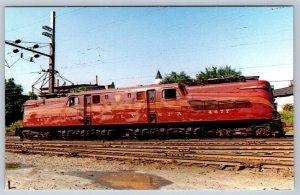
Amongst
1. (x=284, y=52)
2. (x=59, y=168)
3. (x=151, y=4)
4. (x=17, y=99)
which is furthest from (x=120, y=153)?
(x=284, y=52)

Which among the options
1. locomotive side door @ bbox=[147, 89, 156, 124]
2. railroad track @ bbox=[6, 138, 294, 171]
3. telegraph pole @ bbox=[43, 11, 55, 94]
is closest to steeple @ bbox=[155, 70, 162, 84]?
locomotive side door @ bbox=[147, 89, 156, 124]

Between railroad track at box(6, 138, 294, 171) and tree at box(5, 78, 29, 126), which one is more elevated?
tree at box(5, 78, 29, 126)

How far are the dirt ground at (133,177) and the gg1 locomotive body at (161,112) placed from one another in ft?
9.34

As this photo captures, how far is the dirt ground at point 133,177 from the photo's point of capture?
792 cm

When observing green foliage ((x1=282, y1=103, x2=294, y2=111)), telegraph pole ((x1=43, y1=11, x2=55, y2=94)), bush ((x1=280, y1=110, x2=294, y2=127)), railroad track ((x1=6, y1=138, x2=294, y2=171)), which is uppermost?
telegraph pole ((x1=43, y1=11, x2=55, y2=94))

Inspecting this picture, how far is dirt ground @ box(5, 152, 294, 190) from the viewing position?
7.92 metres

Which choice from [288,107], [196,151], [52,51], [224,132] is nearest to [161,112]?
[224,132]

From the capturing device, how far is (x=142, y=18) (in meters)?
9.03

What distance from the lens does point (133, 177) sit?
28.5 ft

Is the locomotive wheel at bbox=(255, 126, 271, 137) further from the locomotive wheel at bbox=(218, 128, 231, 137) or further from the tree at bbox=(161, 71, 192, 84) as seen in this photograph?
the tree at bbox=(161, 71, 192, 84)

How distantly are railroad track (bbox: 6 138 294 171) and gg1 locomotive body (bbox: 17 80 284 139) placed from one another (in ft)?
2.23

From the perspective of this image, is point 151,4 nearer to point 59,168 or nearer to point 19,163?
point 59,168

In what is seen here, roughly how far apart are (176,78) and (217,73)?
1339 mm

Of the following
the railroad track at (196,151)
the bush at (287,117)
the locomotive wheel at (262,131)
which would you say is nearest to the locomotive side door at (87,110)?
the railroad track at (196,151)
